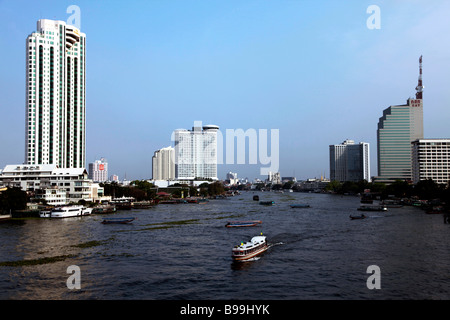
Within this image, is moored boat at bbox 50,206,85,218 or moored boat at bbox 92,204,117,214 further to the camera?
moored boat at bbox 92,204,117,214

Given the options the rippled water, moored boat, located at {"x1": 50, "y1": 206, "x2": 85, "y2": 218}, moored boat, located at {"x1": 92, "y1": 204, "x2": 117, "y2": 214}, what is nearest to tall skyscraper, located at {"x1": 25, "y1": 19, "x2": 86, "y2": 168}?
moored boat, located at {"x1": 92, "y1": 204, "x2": 117, "y2": 214}

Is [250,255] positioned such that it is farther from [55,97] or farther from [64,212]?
[55,97]

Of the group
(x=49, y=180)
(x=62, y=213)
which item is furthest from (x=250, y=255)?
(x=49, y=180)

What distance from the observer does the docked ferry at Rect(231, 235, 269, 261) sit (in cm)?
2764

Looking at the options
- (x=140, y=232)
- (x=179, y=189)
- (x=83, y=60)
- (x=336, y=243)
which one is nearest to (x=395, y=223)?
(x=336, y=243)

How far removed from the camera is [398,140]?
511 ft

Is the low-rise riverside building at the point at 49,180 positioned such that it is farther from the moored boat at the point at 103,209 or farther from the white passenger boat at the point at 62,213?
Answer: the white passenger boat at the point at 62,213

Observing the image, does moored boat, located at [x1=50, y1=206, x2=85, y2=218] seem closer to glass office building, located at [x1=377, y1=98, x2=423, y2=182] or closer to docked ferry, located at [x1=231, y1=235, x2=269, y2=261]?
docked ferry, located at [x1=231, y1=235, x2=269, y2=261]

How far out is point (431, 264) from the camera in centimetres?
2697

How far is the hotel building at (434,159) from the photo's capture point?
12556 centimetres

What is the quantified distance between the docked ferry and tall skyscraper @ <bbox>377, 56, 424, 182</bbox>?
14046 cm

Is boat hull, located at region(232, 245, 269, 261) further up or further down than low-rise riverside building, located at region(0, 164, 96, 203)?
further down

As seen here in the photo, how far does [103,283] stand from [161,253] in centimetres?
910

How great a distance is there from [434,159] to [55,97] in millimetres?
124034
